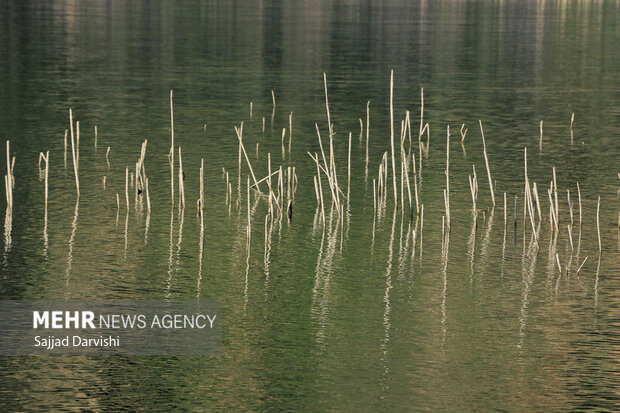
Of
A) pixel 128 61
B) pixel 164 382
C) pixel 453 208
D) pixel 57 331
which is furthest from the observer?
pixel 128 61

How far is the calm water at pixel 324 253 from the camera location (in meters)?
16.5

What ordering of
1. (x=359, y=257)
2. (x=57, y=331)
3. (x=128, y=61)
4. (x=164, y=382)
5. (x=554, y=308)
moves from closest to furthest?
(x=164, y=382) → (x=57, y=331) → (x=554, y=308) → (x=359, y=257) → (x=128, y=61)

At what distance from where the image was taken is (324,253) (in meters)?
23.7

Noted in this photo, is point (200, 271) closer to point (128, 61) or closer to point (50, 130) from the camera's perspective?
point (50, 130)

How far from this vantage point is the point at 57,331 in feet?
60.3

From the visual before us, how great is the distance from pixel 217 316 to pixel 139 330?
4.82ft

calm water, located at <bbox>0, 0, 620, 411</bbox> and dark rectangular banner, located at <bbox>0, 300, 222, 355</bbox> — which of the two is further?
dark rectangular banner, located at <bbox>0, 300, 222, 355</bbox>

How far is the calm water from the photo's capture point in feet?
54.3

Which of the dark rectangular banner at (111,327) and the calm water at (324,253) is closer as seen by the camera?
the calm water at (324,253)

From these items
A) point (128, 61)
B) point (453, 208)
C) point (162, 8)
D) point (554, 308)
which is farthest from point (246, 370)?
point (162, 8)

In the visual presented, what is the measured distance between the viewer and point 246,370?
16969 millimetres

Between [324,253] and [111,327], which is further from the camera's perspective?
[324,253]

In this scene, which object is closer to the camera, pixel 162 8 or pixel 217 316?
pixel 217 316

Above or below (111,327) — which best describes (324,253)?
above
